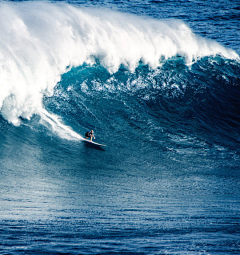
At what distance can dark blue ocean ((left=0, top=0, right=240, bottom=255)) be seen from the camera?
16.2 feet

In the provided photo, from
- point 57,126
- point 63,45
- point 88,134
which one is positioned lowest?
point 88,134

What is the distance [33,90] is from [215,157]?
6728 mm

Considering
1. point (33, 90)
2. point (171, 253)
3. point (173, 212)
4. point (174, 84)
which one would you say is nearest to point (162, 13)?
point (174, 84)

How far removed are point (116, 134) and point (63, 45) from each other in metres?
5.36

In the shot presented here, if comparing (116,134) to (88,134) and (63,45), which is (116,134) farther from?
(63,45)

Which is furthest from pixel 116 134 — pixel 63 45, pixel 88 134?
pixel 63 45

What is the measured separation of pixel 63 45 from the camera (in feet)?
46.6

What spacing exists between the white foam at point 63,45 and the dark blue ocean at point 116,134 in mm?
50

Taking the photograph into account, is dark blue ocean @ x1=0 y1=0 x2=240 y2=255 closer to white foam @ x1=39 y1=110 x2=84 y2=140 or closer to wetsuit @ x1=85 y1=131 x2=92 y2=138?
white foam @ x1=39 y1=110 x2=84 y2=140

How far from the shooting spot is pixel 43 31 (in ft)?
47.1

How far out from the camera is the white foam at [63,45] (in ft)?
38.8

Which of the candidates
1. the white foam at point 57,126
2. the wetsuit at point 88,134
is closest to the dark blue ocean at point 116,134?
the white foam at point 57,126

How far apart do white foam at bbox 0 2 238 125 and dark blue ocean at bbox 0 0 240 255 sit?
0.05 metres

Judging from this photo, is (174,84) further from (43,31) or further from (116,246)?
(116,246)
